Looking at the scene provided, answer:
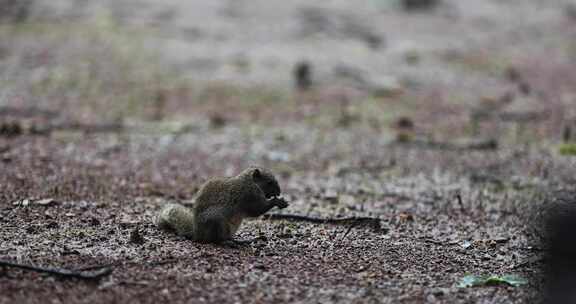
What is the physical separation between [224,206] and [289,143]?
5101mm

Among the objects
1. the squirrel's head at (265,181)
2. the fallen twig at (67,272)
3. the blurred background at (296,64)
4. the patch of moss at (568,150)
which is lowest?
the patch of moss at (568,150)

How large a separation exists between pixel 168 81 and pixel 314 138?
379 centimetres

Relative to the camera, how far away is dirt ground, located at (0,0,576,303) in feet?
19.2

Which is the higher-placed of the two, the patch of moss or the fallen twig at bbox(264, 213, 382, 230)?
the fallen twig at bbox(264, 213, 382, 230)

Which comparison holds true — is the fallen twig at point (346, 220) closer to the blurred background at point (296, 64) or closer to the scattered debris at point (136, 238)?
the scattered debris at point (136, 238)

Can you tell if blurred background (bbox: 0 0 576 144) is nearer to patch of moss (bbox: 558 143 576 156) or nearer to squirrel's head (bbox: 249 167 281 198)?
patch of moss (bbox: 558 143 576 156)

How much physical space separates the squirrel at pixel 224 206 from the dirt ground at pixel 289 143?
14cm

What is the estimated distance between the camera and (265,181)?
669 cm

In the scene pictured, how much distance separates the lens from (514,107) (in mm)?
13422

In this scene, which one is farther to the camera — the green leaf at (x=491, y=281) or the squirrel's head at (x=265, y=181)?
the squirrel's head at (x=265, y=181)

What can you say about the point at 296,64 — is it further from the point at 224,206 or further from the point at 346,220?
the point at 224,206

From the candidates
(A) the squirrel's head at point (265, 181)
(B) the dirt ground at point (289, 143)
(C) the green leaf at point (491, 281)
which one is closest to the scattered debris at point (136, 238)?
(B) the dirt ground at point (289, 143)

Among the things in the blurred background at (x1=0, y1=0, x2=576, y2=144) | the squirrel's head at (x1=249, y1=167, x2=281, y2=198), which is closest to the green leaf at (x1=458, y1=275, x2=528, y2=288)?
the squirrel's head at (x1=249, y1=167, x2=281, y2=198)

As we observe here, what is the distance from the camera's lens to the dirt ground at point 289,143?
19.2ft
